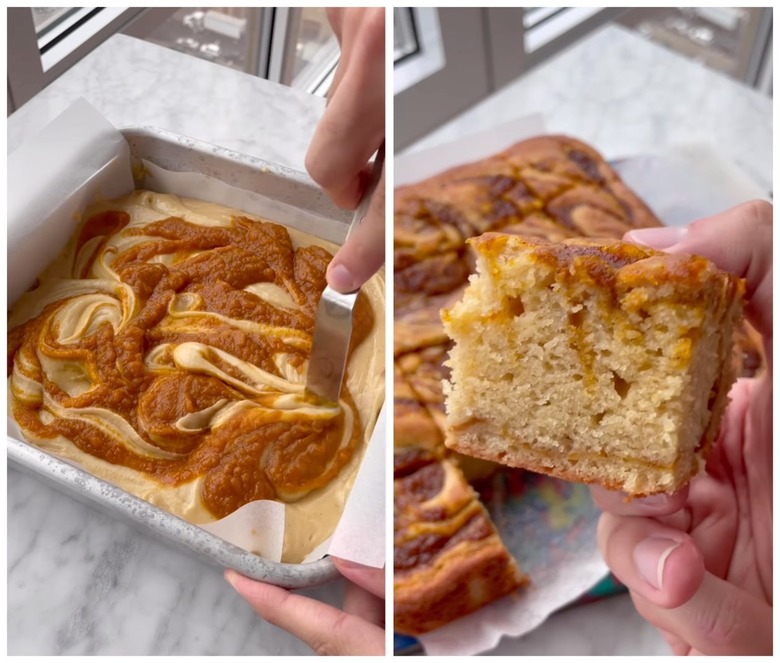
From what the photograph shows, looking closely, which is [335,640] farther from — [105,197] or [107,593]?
[105,197]

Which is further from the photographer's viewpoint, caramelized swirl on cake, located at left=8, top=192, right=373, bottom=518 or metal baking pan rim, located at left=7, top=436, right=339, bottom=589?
caramelized swirl on cake, located at left=8, top=192, right=373, bottom=518

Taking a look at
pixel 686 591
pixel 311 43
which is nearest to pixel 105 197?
pixel 311 43

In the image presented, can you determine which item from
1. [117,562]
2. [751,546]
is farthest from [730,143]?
[117,562]

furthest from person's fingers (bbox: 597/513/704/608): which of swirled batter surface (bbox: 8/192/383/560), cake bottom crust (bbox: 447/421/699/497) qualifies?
swirled batter surface (bbox: 8/192/383/560)

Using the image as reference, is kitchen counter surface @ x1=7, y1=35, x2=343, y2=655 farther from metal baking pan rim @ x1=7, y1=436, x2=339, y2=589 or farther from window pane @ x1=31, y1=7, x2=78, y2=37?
window pane @ x1=31, y1=7, x2=78, y2=37

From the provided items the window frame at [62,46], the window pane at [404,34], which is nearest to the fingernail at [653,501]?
the window pane at [404,34]

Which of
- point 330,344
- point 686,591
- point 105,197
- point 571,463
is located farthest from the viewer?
point 105,197

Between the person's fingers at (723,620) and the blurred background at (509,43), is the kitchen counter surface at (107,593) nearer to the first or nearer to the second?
the person's fingers at (723,620)
